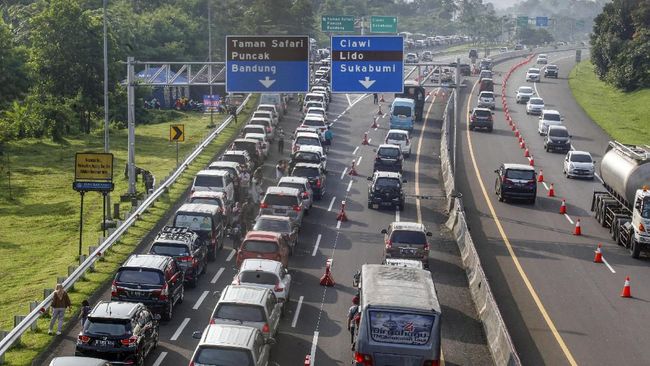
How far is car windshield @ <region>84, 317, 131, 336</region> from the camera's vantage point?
23719mm

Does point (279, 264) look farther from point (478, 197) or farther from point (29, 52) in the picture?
point (29, 52)

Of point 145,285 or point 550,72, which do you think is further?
point 550,72

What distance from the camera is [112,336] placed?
77.6 feet

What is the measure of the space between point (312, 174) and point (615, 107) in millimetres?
57297

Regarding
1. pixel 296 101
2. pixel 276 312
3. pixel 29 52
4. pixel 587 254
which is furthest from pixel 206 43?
pixel 276 312

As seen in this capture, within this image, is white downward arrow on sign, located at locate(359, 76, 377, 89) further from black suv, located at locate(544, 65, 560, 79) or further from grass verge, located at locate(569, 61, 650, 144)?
black suv, located at locate(544, 65, 560, 79)

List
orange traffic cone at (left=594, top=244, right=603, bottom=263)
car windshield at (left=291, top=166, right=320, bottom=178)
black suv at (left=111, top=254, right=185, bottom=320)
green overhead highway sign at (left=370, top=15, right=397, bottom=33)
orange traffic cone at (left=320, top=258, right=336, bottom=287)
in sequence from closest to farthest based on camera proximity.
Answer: black suv at (left=111, top=254, right=185, bottom=320), orange traffic cone at (left=320, top=258, right=336, bottom=287), orange traffic cone at (left=594, top=244, right=603, bottom=263), car windshield at (left=291, top=166, right=320, bottom=178), green overhead highway sign at (left=370, top=15, right=397, bottom=33)

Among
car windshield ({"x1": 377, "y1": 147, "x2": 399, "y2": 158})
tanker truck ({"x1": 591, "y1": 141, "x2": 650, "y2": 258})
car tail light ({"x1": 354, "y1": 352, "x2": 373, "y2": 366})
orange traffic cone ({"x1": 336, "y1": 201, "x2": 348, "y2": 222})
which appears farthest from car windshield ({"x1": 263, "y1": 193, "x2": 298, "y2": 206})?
car tail light ({"x1": 354, "y1": 352, "x2": 373, "y2": 366})

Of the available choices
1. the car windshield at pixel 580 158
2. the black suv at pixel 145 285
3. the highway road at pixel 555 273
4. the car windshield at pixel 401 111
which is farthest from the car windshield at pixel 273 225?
the car windshield at pixel 401 111

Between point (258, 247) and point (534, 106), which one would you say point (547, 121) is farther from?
point (258, 247)

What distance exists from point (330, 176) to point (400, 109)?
16.9 meters

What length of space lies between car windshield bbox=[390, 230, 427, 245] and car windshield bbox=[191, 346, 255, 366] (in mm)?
14880

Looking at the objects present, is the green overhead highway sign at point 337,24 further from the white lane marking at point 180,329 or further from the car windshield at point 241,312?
the car windshield at point 241,312

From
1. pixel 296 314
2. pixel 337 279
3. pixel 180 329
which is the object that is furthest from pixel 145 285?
pixel 337 279
